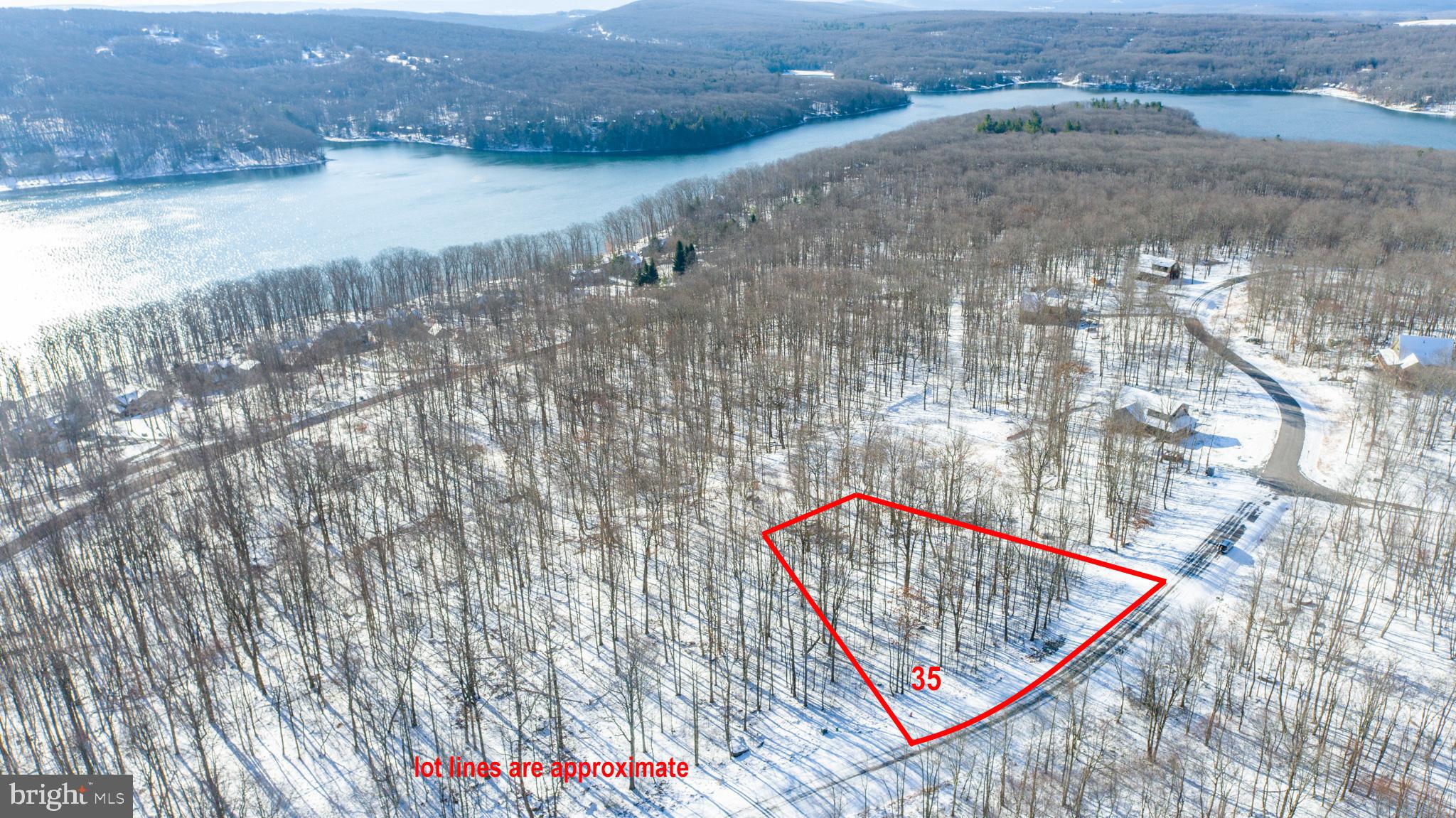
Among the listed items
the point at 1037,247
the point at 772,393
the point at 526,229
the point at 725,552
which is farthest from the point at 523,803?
the point at 526,229

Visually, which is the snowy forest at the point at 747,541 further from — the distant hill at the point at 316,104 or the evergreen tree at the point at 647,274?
the distant hill at the point at 316,104

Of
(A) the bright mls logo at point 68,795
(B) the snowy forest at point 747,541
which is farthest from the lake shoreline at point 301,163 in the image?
(A) the bright mls logo at point 68,795

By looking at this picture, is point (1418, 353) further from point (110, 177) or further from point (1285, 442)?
point (110, 177)

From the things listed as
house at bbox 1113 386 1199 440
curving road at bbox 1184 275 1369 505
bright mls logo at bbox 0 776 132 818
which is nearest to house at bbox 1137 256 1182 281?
curving road at bbox 1184 275 1369 505

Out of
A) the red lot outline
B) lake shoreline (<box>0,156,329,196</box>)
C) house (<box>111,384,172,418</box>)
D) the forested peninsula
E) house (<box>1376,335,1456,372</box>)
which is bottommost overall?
the red lot outline

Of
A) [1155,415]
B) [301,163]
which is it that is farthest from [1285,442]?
[301,163]

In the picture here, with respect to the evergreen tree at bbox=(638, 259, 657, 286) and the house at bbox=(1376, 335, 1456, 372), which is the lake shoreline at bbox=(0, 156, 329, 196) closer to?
the evergreen tree at bbox=(638, 259, 657, 286)
